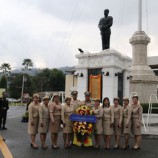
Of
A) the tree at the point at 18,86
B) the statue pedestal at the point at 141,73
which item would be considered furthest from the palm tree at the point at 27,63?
the statue pedestal at the point at 141,73

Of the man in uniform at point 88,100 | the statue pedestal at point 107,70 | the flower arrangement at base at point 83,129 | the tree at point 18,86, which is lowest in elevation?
the flower arrangement at base at point 83,129

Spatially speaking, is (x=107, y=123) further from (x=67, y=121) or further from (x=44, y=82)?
(x=44, y=82)

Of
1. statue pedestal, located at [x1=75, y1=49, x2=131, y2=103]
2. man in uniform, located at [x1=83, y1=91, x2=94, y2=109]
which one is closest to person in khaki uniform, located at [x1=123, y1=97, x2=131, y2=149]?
man in uniform, located at [x1=83, y1=91, x2=94, y2=109]

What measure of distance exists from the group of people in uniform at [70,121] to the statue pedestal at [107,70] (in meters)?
5.54

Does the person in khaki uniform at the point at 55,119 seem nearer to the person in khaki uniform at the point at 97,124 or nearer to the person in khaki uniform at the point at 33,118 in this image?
the person in khaki uniform at the point at 33,118

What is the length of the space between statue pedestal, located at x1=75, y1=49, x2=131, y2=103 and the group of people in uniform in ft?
18.2

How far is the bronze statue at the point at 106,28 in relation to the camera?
15977mm

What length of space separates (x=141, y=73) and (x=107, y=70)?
7772mm

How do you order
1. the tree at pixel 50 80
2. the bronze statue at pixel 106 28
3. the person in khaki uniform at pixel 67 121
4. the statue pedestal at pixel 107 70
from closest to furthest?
the person in khaki uniform at pixel 67 121 → the statue pedestal at pixel 107 70 → the bronze statue at pixel 106 28 → the tree at pixel 50 80

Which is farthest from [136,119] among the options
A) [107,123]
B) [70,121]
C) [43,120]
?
[43,120]

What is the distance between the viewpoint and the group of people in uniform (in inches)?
349

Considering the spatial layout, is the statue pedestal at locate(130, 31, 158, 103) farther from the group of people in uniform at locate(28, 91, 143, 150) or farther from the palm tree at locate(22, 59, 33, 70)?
the palm tree at locate(22, 59, 33, 70)

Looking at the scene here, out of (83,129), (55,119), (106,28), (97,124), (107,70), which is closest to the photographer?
(83,129)

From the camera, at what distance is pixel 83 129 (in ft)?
28.9
